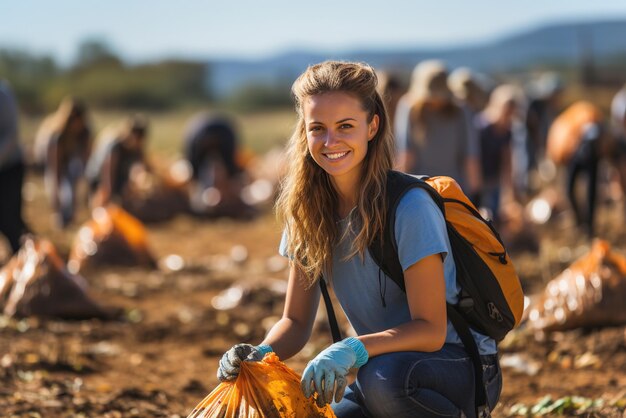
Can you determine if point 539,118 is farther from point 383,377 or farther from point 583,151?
point 383,377

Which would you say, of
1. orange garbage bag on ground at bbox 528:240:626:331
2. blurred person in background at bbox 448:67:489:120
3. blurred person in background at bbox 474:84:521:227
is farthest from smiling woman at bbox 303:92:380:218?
blurred person in background at bbox 448:67:489:120

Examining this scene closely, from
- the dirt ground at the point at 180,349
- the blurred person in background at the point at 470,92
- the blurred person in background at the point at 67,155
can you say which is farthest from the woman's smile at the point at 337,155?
the blurred person in background at the point at 67,155

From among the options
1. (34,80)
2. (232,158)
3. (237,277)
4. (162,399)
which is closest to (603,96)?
(232,158)

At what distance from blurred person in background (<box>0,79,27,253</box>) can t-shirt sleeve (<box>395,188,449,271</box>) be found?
4.61 m

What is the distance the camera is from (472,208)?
3.33 meters

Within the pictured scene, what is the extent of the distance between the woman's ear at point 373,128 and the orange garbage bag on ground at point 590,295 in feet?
9.52

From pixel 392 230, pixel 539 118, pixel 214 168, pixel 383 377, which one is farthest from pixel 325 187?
pixel 539 118

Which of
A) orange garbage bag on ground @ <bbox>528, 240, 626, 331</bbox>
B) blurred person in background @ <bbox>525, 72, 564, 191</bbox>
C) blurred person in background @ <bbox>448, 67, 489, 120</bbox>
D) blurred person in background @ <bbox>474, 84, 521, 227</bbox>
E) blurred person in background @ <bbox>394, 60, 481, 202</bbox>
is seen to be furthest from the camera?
blurred person in background @ <bbox>525, 72, 564, 191</bbox>

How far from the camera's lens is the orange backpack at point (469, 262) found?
324 cm

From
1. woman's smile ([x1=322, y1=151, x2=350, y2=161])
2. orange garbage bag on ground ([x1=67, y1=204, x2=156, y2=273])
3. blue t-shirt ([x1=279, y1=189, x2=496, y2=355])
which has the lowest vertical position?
orange garbage bag on ground ([x1=67, y1=204, x2=156, y2=273])

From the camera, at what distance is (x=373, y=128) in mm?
3369

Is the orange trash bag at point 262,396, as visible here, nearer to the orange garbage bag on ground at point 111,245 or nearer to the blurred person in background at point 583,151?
the orange garbage bag on ground at point 111,245

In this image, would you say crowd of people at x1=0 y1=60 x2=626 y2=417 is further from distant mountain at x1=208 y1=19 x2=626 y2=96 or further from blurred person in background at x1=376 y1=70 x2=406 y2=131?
blurred person in background at x1=376 y1=70 x2=406 y2=131

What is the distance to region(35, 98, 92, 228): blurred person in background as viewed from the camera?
39.0ft
